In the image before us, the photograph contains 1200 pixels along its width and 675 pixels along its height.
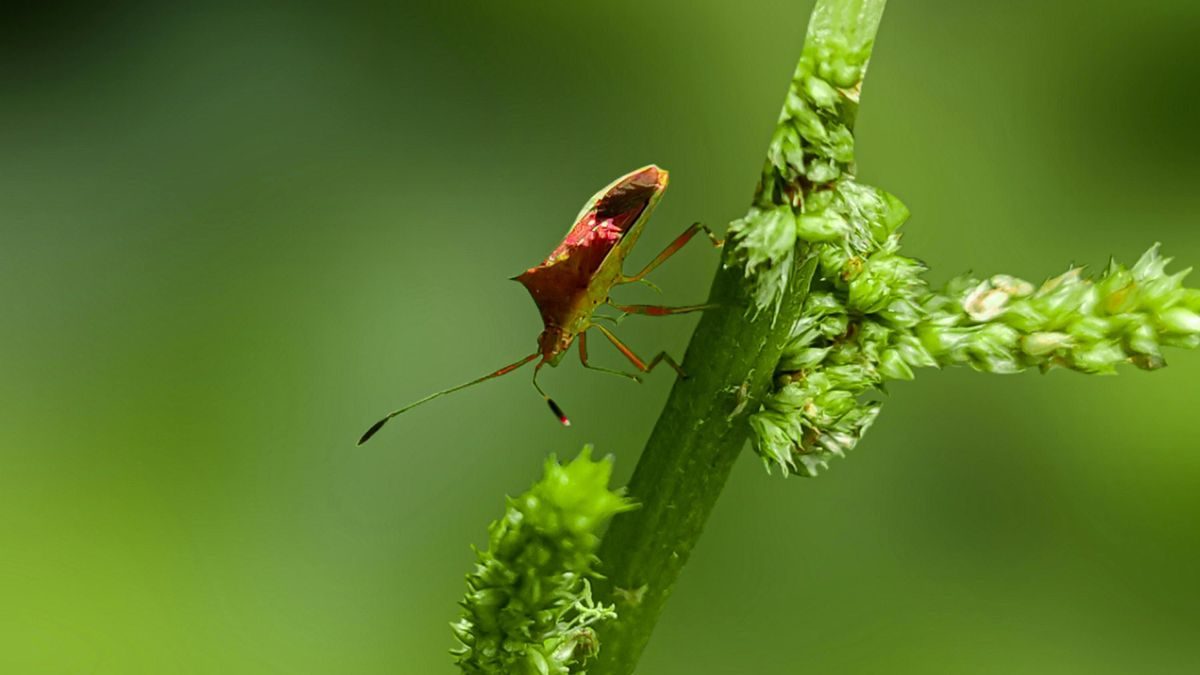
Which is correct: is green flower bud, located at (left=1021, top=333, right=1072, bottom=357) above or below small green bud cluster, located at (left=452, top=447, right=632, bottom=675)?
above

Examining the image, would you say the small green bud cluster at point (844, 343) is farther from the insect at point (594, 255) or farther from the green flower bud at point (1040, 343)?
the insect at point (594, 255)

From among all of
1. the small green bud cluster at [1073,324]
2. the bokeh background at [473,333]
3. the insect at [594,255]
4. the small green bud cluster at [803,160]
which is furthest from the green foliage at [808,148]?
the bokeh background at [473,333]

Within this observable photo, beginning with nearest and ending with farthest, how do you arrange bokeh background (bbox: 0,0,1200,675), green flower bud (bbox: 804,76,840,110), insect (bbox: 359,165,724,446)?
green flower bud (bbox: 804,76,840,110) < insect (bbox: 359,165,724,446) < bokeh background (bbox: 0,0,1200,675)

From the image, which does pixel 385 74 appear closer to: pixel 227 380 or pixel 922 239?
pixel 227 380

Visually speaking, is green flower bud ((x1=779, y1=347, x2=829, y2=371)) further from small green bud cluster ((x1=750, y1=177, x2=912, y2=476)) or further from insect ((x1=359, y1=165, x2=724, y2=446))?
insect ((x1=359, y1=165, x2=724, y2=446))

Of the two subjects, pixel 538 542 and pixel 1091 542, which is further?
pixel 1091 542

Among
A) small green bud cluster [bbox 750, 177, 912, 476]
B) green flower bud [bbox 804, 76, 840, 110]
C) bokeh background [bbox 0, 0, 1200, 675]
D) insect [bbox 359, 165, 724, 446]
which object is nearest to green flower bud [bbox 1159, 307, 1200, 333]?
small green bud cluster [bbox 750, 177, 912, 476]

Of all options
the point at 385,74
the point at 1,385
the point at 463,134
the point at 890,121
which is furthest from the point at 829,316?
the point at 1,385
